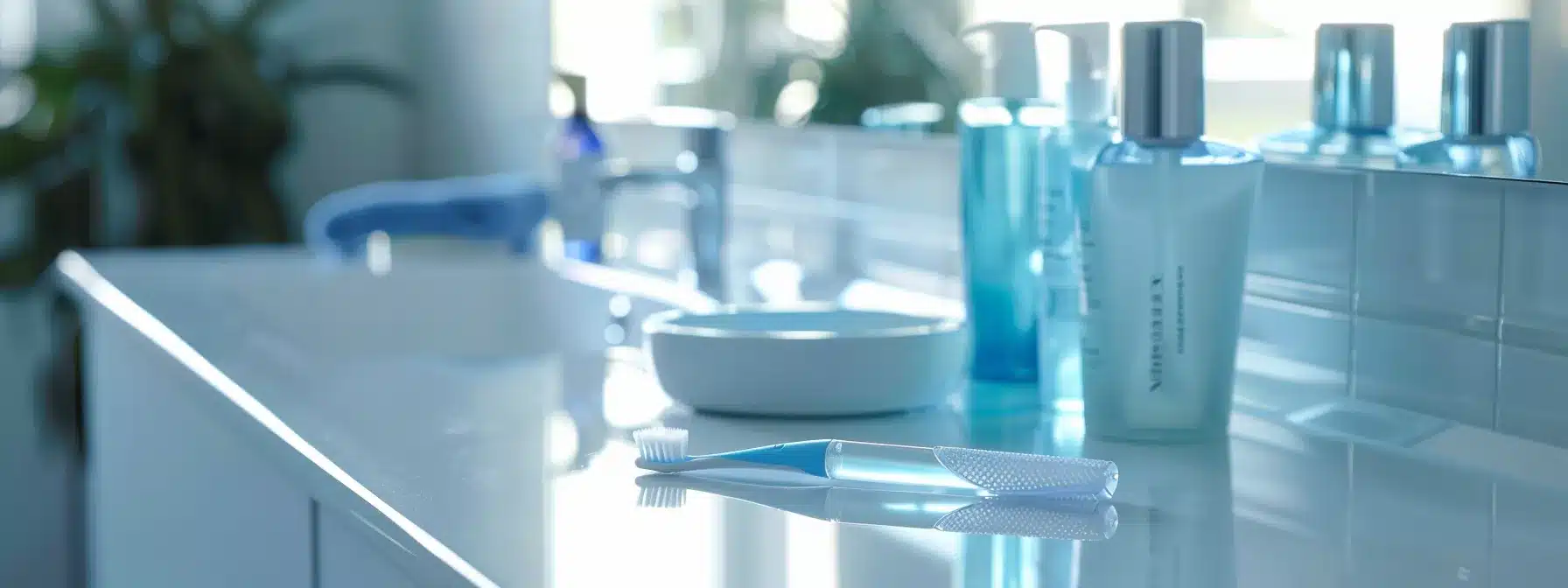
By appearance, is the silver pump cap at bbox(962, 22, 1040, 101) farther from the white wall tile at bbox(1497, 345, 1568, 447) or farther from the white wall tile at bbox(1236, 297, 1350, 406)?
the white wall tile at bbox(1497, 345, 1568, 447)

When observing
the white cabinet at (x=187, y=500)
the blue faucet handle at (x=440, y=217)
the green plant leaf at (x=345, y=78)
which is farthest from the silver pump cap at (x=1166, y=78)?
the green plant leaf at (x=345, y=78)

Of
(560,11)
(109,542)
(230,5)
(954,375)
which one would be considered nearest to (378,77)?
(230,5)

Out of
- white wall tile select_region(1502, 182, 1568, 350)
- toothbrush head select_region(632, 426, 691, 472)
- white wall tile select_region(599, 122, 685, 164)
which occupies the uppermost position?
white wall tile select_region(599, 122, 685, 164)

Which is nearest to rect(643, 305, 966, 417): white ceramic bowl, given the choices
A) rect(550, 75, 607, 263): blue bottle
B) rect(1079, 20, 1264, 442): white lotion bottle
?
rect(1079, 20, 1264, 442): white lotion bottle

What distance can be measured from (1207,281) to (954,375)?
0.50 feet

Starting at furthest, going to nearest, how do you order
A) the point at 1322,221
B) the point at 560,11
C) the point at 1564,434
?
1. the point at 560,11
2. the point at 1322,221
3. the point at 1564,434

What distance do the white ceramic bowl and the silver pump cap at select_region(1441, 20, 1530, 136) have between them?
24 centimetres

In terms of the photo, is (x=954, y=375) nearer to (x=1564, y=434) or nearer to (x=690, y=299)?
(x=1564, y=434)

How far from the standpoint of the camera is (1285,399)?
0.75 m

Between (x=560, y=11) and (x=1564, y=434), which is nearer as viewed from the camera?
(x=1564, y=434)

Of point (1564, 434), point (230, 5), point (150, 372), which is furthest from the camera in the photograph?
point (230, 5)

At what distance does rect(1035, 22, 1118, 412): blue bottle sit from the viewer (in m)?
0.74

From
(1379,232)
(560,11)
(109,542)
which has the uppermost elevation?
(560,11)

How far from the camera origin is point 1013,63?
804mm
